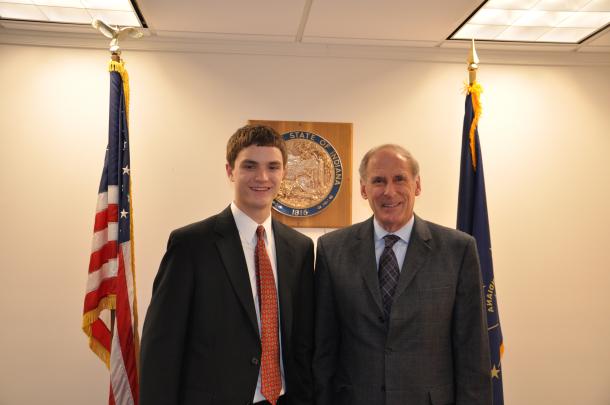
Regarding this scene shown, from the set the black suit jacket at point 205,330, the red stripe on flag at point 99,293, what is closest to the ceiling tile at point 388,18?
the black suit jacket at point 205,330

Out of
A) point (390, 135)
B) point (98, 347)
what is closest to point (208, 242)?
point (98, 347)

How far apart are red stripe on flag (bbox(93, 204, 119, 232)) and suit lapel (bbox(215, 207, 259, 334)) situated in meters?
1.21

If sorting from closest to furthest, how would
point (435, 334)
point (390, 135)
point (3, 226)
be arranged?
point (435, 334) → point (3, 226) → point (390, 135)

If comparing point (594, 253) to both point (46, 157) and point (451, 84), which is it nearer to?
point (451, 84)

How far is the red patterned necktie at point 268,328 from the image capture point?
1643 millimetres

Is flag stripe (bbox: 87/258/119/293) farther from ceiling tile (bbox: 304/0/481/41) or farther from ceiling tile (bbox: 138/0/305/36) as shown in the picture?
ceiling tile (bbox: 304/0/481/41)

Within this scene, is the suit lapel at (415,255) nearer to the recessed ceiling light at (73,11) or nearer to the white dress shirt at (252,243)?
the white dress shirt at (252,243)

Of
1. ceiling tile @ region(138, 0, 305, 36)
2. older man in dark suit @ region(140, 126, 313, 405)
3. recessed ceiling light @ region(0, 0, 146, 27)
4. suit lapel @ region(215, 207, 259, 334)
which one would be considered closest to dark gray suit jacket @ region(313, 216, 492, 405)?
older man in dark suit @ region(140, 126, 313, 405)

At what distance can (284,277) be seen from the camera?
176 cm

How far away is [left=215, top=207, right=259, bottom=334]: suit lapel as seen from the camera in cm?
163

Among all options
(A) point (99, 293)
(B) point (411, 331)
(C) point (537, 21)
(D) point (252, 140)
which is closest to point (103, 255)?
(A) point (99, 293)

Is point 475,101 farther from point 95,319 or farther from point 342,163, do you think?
point 95,319

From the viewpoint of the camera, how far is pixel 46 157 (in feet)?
10.3

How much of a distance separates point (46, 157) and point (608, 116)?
409 centimetres
